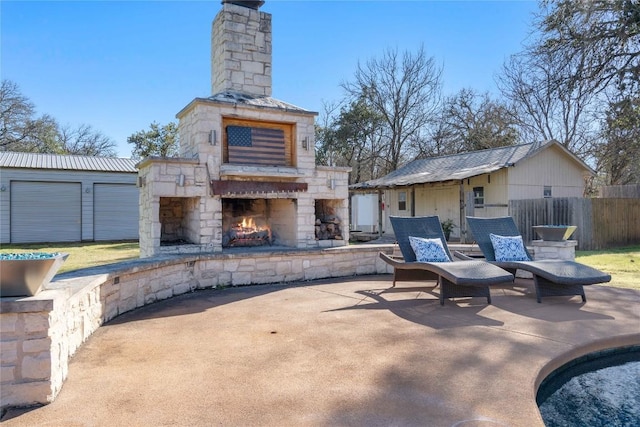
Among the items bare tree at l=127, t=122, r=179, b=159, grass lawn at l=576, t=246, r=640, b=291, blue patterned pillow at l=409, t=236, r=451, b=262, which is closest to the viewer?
blue patterned pillow at l=409, t=236, r=451, b=262

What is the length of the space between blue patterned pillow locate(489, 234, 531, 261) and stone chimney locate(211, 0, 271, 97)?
525cm

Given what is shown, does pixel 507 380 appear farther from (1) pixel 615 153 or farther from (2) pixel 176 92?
(2) pixel 176 92

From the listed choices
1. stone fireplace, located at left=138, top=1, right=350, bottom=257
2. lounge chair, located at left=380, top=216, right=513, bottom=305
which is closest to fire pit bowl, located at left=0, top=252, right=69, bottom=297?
lounge chair, located at left=380, top=216, right=513, bottom=305

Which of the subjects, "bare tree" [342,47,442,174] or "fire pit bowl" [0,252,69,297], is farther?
"bare tree" [342,47,442,174]

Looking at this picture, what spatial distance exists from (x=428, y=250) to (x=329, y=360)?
132 inches

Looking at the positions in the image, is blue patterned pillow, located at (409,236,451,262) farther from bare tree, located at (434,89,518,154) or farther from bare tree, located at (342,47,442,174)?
bare tree, located at (434,89,518,154)

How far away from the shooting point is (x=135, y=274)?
5.23 m

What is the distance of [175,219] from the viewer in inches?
319

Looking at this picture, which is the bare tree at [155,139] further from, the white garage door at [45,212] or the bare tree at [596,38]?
the bare tree at [596,38]

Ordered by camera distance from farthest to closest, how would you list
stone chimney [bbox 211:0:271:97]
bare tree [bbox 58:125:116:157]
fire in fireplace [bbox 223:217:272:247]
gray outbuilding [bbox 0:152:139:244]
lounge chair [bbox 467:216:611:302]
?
1. bare tree [bbox 58:125:116:157]
2. gray outbuilding [bbox 0:152:139:244]
3. fire in fireplace [bbox 223:217:272:247]
4. stone chimney [bbox 211:0:271:97]
5. lounge chair [bbox 467:216:611:302]

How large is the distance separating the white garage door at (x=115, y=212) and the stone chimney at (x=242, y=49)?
36.7 feet

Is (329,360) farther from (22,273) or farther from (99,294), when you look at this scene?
(99,294)

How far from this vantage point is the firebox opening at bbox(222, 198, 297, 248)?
8.14 meters

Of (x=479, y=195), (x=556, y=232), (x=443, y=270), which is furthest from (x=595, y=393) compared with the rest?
(x=479, y=195)
